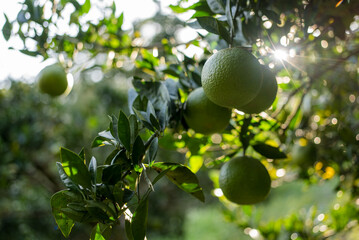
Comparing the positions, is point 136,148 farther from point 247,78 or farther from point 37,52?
point 37,52

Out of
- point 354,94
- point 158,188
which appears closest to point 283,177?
point 354,94

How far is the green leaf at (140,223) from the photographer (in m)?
0.44

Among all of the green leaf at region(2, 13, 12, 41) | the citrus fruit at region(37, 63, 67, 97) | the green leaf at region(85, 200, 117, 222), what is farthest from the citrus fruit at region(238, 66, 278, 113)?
the green leaf at region(2, 13, 12, 41)

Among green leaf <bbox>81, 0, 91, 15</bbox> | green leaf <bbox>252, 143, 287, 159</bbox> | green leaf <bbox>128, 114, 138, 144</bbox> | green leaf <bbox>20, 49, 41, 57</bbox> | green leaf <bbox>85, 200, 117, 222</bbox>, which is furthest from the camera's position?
green leaf <bbox>81, 0, 91, 15</bbox>

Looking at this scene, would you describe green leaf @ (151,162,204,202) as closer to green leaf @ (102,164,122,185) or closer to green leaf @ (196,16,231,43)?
green leaf @ (102,164,122,185)

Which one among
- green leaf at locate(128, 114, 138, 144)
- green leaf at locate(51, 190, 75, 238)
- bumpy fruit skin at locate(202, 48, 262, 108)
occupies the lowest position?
green leaf at locate(51, 190, 75, 238)

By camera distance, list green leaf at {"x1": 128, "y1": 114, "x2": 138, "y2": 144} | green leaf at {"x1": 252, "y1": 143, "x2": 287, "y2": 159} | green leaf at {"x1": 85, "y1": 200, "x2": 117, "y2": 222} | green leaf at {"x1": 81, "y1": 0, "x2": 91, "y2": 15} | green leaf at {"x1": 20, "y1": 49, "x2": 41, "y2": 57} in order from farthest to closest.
A: 1. green leaf at {"x1": 81, "y1": 0, "x2": 91, "y2": 15}
2. green leaf at {"x1": 20, "y1": 49, "x2": 41, "y2": 57}
3. green leaf at {"x1": 252, "y1": 143, "x2": 287, "y2": 159}
4. green leaf at {"x1": 128, "y1": 114, "x2": 138, "y2": 144}
5. green leaf at {"x1": 85, "y1": 200, "x2": 117, "y2": 222}

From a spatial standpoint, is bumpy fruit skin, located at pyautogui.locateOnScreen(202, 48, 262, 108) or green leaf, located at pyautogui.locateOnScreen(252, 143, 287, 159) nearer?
bumpy fruit skin, located at pyautogui.locateOnScreen(202, 48, 262, 108)

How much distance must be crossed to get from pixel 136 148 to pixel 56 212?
17 cm

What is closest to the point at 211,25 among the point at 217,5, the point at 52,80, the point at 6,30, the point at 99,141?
the point at 217,5

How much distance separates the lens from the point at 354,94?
3.72 ft

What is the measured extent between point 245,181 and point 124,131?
0.27m

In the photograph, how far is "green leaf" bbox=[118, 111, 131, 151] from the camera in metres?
0.51

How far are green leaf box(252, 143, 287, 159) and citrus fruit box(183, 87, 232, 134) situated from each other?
11 cm
